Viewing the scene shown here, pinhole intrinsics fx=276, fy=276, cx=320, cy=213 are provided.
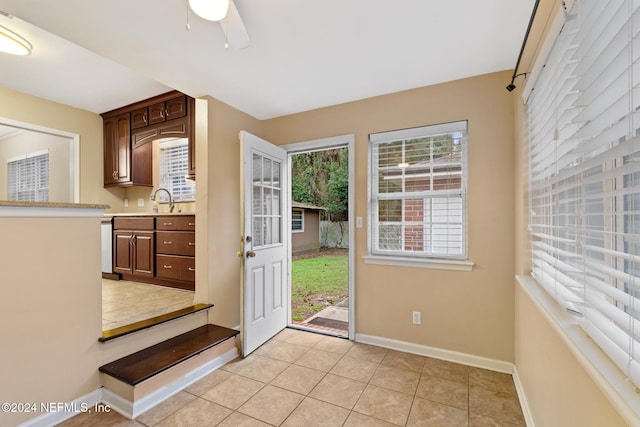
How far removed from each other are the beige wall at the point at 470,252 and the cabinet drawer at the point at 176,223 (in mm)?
1947

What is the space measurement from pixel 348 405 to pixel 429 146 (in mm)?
2199

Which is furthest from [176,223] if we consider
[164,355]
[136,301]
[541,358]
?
[541,358]

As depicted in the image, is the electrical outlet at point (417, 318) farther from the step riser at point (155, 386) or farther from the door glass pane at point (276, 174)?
the door glass pane at point (276, 174)

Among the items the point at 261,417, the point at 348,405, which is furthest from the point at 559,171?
the point at 261,417

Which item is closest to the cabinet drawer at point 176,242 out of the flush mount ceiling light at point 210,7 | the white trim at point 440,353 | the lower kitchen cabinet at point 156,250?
the lower kitchen cabinet at point 156,250

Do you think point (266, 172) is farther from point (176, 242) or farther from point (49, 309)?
point (49, 309)

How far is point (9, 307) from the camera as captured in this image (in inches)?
60.9

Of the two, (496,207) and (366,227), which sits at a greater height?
(496,207)

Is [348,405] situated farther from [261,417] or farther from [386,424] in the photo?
[261,417]

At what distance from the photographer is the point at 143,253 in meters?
3.62

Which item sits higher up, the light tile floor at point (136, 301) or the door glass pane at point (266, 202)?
the door glass pane at point (266, 202)

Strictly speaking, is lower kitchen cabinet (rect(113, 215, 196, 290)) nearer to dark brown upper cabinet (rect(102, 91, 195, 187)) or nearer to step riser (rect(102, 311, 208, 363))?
dark brown upper cabinet (rect(102, 91, 195, 187))

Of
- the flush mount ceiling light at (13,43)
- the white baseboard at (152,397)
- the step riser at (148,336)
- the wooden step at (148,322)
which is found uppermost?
the flush mount ceiling light at (13,43)

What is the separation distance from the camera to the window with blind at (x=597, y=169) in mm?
722
